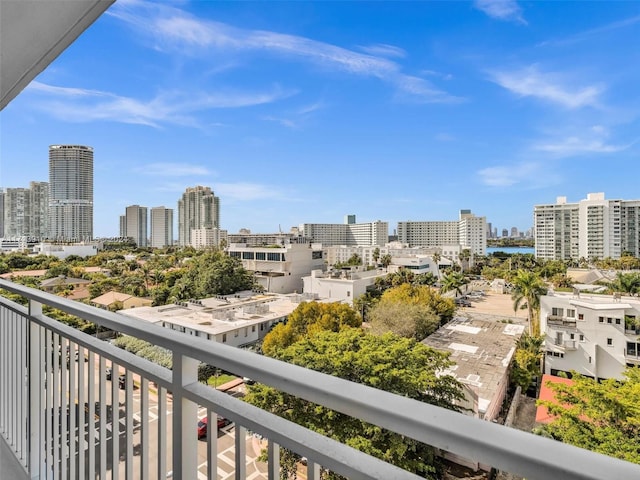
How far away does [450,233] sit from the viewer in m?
20.6

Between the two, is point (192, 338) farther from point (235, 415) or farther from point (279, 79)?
point (279, 79)

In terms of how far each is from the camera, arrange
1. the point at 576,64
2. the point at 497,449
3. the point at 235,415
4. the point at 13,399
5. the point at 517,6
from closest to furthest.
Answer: the point at 497,449
the point at 235,415
the point at 13,399
the point at 517,6
the point at 576,64

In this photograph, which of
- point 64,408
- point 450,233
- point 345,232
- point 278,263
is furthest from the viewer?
point 345,232

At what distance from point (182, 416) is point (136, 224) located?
7492 mm

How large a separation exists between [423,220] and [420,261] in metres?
5.18

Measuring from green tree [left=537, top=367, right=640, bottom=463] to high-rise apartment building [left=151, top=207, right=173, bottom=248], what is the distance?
775 centimetres

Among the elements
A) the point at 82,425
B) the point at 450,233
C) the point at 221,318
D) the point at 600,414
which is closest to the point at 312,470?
the point at 82,425

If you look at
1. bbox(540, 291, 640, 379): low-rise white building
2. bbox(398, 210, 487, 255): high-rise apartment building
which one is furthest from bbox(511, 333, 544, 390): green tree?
bbox(398, 210, 487, 255): high-rise apartment building

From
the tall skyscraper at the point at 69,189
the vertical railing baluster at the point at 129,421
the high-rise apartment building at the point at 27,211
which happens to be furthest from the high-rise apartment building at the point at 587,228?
the high-rise apartment building at the point at 27,211

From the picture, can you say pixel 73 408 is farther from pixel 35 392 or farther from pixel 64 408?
pixel 35 392

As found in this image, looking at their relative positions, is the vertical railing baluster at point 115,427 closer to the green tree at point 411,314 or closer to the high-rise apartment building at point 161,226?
the high-rise apartment building at point 161,226

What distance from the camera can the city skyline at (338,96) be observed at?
288 centimetres

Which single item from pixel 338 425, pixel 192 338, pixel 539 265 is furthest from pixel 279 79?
pixel 539 265

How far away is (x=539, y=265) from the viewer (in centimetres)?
821
